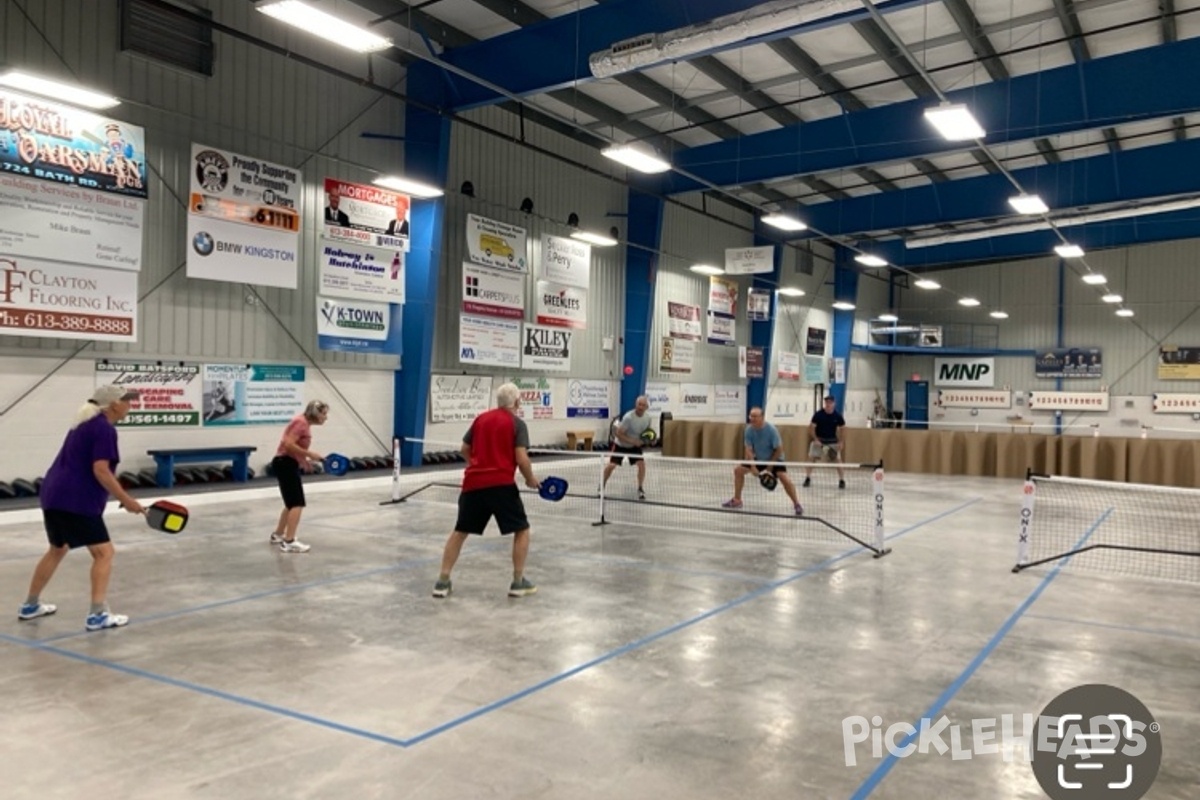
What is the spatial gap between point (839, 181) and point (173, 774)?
85.8ft

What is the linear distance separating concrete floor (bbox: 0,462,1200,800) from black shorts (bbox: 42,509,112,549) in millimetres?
685

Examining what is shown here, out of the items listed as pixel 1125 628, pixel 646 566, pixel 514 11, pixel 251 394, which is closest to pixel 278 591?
pixel 646 566

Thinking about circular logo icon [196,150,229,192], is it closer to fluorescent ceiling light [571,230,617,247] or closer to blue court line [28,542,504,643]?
fluorescent ceiling light [571,230,617,247]

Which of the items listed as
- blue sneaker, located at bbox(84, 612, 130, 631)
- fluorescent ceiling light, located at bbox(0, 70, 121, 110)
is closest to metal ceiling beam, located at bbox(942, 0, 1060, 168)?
fluorescent ceiling light, located at bbox(0, 70, 121, 110)

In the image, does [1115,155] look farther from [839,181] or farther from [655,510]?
[655,510]

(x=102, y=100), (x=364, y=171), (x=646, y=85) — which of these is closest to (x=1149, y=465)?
(x=646, y=85)

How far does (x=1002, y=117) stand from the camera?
1568cm

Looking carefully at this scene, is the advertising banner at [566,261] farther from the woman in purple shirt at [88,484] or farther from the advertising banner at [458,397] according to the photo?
the woman in purple shirt at [88,484]

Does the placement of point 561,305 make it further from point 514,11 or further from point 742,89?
point 514,11

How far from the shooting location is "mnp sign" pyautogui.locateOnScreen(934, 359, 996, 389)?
38031 millimetres

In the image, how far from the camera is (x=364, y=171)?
54.6ft

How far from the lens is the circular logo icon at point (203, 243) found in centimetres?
1345

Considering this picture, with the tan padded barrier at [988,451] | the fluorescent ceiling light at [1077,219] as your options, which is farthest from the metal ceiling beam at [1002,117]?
the tan padded barrier at [988,451]

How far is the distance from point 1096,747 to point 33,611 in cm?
707
